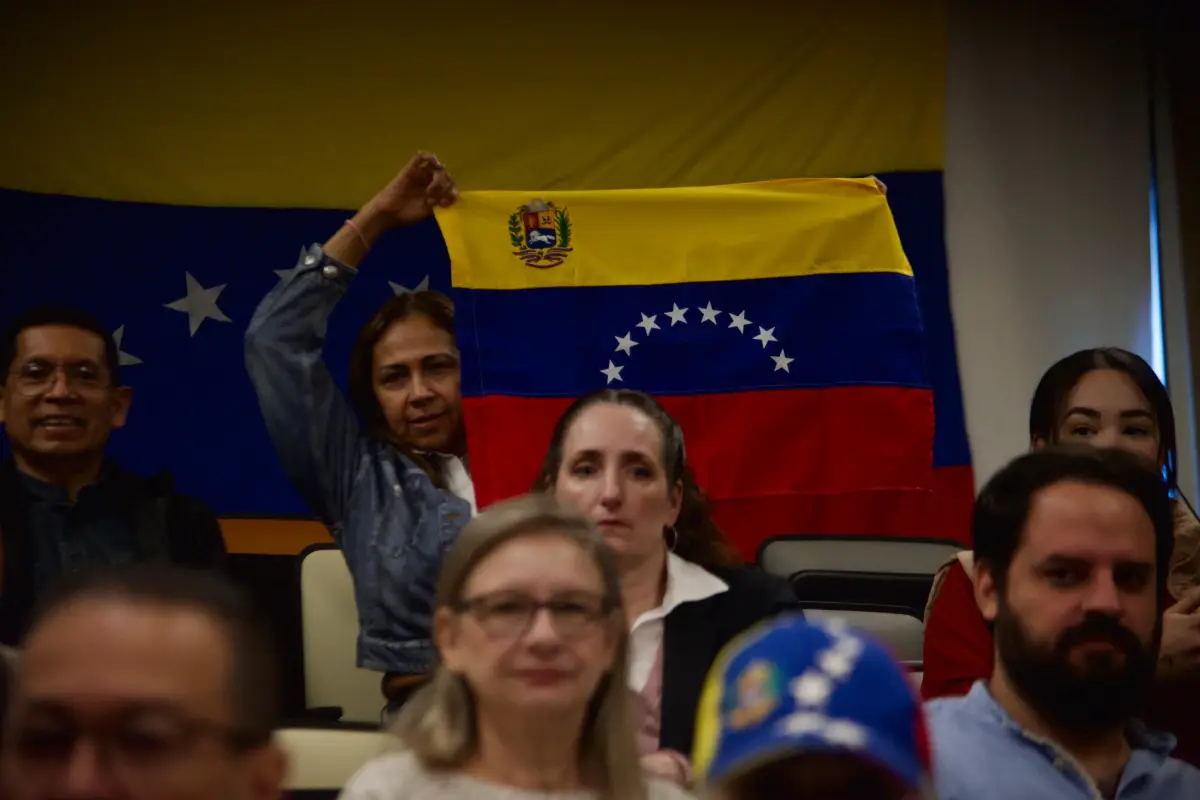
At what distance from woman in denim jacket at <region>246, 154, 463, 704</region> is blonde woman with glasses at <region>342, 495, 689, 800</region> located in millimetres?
914

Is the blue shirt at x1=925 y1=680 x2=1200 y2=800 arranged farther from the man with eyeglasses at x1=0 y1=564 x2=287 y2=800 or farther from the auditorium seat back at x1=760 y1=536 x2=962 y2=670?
the man with eyeglasses at x1=0 y1=564 x2=287 y2=800

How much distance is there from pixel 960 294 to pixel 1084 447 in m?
3.17

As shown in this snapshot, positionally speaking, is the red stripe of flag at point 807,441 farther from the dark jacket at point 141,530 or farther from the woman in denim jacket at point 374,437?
the dark jacket at point 141,530

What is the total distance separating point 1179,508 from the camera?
288cm

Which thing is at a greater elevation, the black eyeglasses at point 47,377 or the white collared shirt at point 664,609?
the black eyeglasses at point 47,377

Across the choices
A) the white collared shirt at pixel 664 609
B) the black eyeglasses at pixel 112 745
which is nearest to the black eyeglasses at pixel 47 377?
the white collared shirt at pixel 664 609

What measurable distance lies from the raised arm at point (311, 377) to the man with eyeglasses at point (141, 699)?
1517 millimetres

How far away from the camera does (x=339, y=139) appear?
4.83 m

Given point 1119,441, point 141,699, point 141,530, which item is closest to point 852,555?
point 1119,441

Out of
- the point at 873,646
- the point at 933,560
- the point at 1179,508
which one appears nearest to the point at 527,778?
the point at 873,646

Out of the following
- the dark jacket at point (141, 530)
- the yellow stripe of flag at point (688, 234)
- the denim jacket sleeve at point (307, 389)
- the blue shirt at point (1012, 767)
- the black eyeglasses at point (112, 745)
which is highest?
the yellow stripe of flag at point (688, 234)

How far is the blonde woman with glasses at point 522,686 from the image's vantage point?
1.84 m

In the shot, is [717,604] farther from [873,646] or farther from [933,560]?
[933,560]

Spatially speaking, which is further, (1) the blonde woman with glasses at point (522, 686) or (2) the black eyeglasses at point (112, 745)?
(1) the blonde woman with glasses at point (522, 686)
